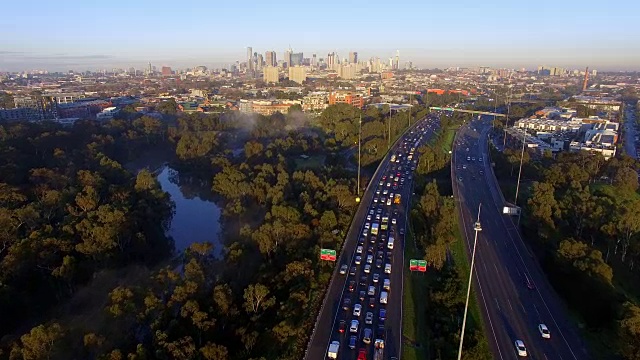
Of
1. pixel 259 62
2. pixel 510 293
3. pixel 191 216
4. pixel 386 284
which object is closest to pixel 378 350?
pixel 386 284

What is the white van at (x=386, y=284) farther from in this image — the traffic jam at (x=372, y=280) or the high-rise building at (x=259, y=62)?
the high-rise building at (x=259, y=62)

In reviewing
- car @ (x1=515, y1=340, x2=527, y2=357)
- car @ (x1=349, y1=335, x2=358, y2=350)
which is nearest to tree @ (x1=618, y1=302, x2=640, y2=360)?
car @ (x1=515, y1=340, x2=527, y2=357)

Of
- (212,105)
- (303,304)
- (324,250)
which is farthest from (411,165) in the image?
(212,105)

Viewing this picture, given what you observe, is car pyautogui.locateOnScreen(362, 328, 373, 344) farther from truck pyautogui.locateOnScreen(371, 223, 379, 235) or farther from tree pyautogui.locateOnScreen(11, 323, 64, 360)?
tree pyautogui.locateOnScreen(11, 323, 64, 360)

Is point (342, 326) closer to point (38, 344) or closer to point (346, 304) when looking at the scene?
point (346, 304)

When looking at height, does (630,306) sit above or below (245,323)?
above

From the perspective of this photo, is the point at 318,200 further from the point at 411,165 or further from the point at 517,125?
the point at 517,125

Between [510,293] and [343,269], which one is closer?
[510,293]

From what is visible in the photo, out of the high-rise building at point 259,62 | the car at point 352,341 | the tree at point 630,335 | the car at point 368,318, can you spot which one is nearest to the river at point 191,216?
the car at point 368,318
